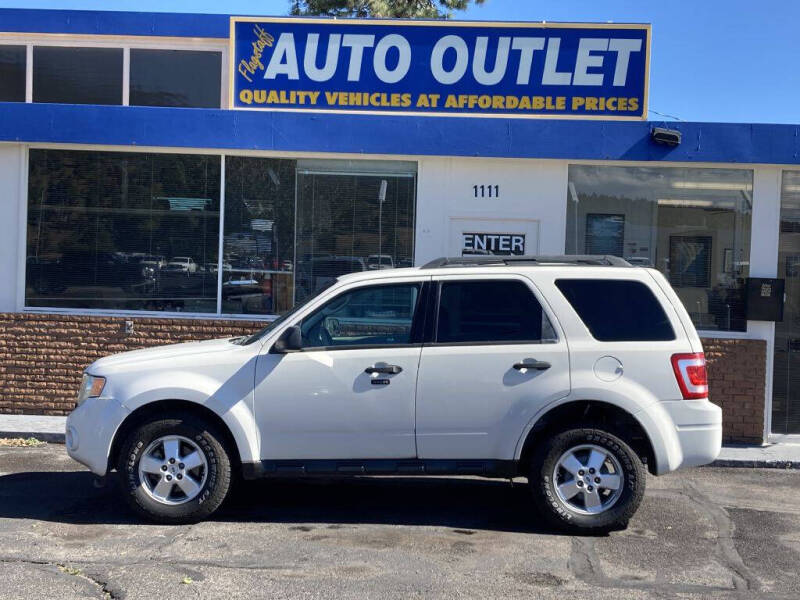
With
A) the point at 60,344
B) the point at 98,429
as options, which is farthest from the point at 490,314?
the point at 60,344

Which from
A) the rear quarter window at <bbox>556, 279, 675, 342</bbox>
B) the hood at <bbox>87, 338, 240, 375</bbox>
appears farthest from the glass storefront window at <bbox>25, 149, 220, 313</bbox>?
the rear quarter window at <bbox>556, 279, 675, 342</bbox>

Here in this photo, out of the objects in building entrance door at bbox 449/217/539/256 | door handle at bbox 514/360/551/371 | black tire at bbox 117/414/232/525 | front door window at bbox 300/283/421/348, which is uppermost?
building entrance door at bbox 449/217/539/256

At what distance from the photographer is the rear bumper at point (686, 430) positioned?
6.48 meters

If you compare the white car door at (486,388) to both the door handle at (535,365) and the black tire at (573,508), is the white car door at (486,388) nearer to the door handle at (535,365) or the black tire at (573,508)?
the door handle at (535,365)

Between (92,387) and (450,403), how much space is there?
8.79 ft

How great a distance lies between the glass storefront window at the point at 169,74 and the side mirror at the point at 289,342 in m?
6.37

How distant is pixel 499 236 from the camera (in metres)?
10.9

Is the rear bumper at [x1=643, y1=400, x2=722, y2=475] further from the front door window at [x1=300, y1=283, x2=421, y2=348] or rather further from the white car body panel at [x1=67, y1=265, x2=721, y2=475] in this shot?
the front door window at [x1=300, y1=283, x2=421, y2=348]

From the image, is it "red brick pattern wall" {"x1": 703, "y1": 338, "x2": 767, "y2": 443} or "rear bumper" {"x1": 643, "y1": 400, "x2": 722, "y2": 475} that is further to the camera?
"red brick pattern wall" {"x1": 703, "y1": 338, "x2": 767, "y2": 443}

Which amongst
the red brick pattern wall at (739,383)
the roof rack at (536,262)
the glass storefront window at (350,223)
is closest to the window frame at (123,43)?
the glass storefront window at (350,223)

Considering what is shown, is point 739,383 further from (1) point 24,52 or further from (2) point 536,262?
(1) point 24,52

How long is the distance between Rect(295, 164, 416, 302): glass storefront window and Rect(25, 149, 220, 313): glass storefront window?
1.12 meters

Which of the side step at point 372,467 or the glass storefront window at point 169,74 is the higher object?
the glass storefront window at point 169,74

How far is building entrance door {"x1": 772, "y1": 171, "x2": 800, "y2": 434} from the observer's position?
10539mm
